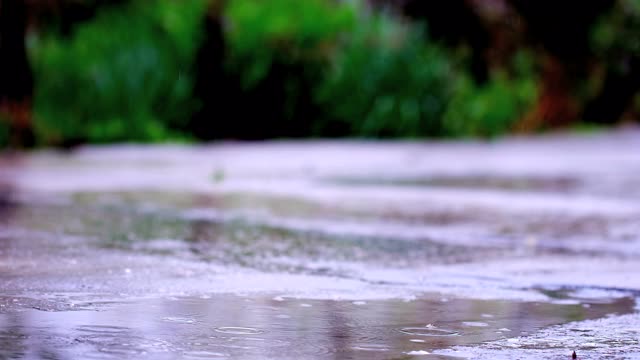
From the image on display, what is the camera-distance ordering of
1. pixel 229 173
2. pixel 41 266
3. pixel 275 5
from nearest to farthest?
pixel 41 266
pixel 229 173
pixel 275 5

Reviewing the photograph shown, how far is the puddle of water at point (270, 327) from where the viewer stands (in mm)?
5699

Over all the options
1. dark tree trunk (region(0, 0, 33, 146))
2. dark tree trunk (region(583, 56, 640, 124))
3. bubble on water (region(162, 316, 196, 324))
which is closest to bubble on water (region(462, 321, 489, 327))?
bubble on water (region(162, 316, 196, 324))

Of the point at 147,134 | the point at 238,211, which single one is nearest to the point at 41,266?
the point at 238,211

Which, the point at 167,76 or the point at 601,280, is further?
the point at 167,76

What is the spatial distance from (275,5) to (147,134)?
355 centimetres

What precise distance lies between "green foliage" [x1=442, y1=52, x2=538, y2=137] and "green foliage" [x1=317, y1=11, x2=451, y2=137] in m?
0.41

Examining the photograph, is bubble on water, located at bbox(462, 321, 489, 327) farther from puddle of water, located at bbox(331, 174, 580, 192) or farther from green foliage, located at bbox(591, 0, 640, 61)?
green foliage, located at bbox(591, 0, 640, 61)

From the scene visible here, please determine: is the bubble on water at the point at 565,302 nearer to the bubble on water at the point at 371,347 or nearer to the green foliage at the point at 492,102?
the bubble on water at the point at 371,347

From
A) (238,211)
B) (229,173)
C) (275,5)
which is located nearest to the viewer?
(238,211)

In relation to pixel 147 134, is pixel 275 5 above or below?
above

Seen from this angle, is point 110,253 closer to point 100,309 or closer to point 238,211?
point 100,309

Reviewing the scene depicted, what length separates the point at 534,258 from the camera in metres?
9.34

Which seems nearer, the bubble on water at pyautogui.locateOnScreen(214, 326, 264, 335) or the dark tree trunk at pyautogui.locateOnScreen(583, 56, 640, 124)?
the bubble on water at pyautogui.locateOnScreen(214, 326, 264, 335)

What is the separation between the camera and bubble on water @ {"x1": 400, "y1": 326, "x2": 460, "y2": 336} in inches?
248
